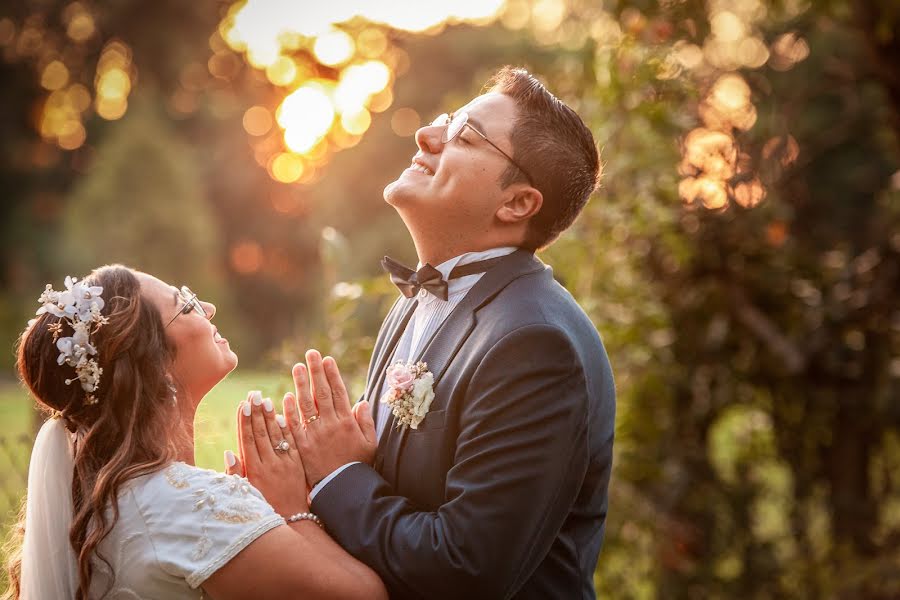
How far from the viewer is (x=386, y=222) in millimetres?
20125

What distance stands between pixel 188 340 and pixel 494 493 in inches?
42.0

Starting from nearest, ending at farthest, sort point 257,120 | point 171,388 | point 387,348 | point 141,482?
point 141,482
point 171,388
point 387,348
point 257,120

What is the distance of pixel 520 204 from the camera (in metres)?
2.72

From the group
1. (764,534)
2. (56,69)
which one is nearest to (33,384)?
(764,534)

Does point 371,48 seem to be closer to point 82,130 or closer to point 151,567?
point 151,567

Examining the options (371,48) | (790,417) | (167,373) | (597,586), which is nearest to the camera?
(167,373)

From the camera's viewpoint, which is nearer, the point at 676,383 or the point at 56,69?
the point at 676,383

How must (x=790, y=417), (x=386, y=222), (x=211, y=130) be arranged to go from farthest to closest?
1. (x=211, y=130)
2. (x=386, y=222)
3. (x=790, y=417)

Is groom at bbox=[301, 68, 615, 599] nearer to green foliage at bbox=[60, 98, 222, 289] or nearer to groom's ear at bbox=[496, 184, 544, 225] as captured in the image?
groom's ear at bbox=[496, 184, 544, 225]

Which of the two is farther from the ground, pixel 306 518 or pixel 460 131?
pixel 460 131

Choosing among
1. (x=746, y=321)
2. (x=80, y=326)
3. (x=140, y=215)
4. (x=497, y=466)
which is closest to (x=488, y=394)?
(x=497, y=466)

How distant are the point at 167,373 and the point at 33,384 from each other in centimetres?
37

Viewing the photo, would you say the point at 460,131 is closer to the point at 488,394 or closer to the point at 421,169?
the point at 421,169

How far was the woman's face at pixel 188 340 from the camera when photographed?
2.70 meters
